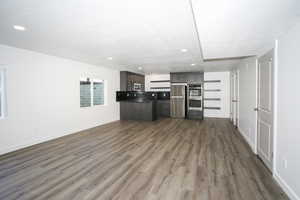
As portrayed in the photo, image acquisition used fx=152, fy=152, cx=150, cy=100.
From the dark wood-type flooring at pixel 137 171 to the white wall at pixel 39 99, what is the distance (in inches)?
16.5

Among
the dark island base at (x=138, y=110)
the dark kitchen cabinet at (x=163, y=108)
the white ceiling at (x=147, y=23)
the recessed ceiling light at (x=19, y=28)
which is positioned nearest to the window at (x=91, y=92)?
the dark island base at (x=138, y=110)

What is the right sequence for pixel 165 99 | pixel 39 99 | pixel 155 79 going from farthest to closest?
1. pixel 155 79
2. pixel 165 99
3. pixel 39 99

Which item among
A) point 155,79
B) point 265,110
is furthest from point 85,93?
point 265,110

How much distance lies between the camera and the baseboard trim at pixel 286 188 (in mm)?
1893

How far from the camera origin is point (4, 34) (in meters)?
2.77

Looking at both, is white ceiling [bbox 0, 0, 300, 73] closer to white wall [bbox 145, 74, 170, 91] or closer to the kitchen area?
the kitchen area

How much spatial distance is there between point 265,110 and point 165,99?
5766 mm

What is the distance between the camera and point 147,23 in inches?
90.6

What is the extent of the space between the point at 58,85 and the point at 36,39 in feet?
5.93

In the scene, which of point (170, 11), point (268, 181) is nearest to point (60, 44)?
point (170, 11)

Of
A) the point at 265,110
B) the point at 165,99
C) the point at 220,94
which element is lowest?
the point at 265,110

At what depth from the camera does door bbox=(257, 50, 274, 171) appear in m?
2.68

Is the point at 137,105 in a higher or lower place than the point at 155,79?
lower

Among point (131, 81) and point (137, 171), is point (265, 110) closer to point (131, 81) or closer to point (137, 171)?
point (137, 171)
